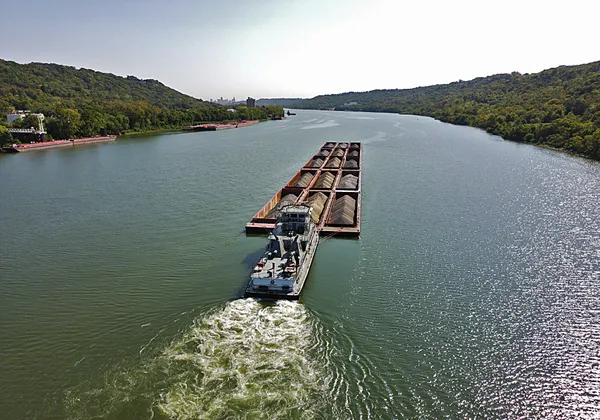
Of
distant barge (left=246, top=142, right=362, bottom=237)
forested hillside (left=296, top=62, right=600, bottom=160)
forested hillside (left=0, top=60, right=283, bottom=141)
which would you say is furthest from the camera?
forested hillside (left=0, top=60, right=283, bottom=141)

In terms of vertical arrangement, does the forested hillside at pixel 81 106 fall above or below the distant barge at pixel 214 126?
above

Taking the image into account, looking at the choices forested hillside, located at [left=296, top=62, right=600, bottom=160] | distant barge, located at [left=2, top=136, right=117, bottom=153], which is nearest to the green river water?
distant barge, located at [left=2, top=136, right=117, bottom=153]

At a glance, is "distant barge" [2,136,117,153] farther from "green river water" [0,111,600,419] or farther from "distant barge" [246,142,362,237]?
"distant barge" [246,142,362,237]

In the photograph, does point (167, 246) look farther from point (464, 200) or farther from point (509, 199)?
point (509, 199)

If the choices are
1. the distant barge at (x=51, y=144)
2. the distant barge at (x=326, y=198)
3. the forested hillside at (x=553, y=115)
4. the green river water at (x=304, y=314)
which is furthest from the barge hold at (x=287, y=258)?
the distant barge at (x=51, y=144)

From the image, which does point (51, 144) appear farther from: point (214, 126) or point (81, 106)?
point (214, 126)

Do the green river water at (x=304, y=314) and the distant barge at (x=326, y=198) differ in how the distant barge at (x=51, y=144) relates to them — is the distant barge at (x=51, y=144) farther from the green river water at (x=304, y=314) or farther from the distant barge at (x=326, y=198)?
the distant barge at (x=326, y=198)

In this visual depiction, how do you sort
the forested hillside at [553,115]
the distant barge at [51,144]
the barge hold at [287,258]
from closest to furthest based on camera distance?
the barge hold at [287,258], the distant barge at [51,144], the forested hillside at [553,115]
